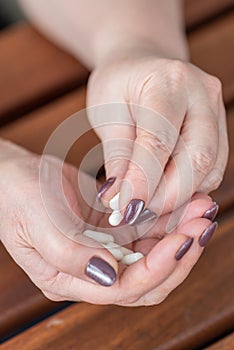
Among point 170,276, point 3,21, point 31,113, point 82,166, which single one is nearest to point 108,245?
point 170,276

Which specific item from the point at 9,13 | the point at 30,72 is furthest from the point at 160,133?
the point at 9,13

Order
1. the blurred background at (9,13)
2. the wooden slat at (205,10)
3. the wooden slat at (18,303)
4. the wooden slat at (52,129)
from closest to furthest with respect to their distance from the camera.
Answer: the wooden slat at (18,303)
the wooden slat at (52,129)
the wooden slat at (205,10)
the blurred background at (9,13)

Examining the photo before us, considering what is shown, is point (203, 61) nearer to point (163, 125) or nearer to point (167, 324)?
point (163, 125)

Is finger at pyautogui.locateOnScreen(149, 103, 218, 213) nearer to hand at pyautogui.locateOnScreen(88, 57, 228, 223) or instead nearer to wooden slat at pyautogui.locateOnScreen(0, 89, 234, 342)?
hand at pyautogui.locateOnScreen(88, 57, 228, 223)

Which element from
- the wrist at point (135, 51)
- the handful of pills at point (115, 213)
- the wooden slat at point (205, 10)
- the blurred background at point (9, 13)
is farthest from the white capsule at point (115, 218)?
the blurred background at point (9, 13)

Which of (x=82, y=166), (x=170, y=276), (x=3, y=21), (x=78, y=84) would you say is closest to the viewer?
(x=170, y=276)

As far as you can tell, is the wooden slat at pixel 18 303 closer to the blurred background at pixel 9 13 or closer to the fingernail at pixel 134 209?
the fingernail at pixel 134 209
